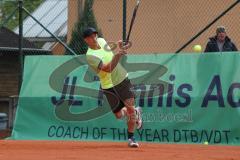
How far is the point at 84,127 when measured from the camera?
43.0ft

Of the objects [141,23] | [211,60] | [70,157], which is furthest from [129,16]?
[70,157]

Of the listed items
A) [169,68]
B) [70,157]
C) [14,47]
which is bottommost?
[70,157]

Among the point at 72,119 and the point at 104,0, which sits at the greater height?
the point at 104,0

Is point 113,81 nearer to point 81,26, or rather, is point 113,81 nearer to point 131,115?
point 131,115

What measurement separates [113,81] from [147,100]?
1.25 metres

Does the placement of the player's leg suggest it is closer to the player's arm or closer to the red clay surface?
the red clay surface

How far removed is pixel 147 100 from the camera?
12.6m

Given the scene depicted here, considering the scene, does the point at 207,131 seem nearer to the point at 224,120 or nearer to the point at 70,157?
the point at 224,120

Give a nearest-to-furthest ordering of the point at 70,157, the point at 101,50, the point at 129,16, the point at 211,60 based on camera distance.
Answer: the point at 70,157 → the point at 101,50 → the point at 211,60 → the point at 129,16

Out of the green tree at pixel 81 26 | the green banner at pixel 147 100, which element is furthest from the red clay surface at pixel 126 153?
the green tree at pixel 81 26

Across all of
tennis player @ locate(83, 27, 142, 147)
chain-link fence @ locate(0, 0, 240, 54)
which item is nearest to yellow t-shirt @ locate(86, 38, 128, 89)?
tennis player @ locate(83, 27, 142, 147)

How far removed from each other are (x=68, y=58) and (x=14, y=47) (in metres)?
8.58

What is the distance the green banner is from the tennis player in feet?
3.14

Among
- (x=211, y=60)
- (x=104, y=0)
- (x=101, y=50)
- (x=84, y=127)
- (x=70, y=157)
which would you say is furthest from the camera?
(x=104, y=0)
